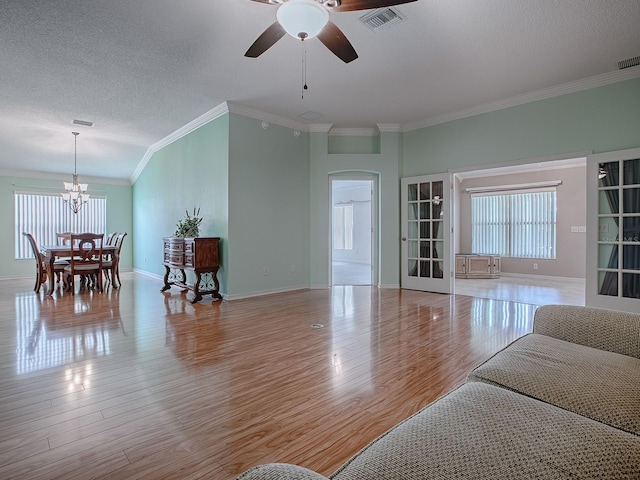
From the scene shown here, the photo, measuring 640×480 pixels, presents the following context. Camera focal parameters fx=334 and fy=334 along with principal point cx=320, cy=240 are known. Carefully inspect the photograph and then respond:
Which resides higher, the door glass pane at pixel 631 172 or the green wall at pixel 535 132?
the green wall at pixel 535 132

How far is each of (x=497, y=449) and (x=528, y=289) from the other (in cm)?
653

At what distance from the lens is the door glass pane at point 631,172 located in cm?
401

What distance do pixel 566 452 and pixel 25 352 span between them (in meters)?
3.83

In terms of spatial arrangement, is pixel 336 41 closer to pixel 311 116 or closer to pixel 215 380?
pixel 215 380

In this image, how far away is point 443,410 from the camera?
105 cm

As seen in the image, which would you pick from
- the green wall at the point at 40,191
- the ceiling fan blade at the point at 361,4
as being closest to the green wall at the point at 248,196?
the ceiling fan blade at the point at 361,4

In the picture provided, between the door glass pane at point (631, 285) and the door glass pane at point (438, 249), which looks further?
the door glass pane at point (438, 249)

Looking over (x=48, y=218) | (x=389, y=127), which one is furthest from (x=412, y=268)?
(x=48, y=218)

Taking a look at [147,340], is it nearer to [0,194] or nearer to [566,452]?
[566,452]

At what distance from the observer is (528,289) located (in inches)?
249

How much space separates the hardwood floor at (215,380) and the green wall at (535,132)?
2344mm

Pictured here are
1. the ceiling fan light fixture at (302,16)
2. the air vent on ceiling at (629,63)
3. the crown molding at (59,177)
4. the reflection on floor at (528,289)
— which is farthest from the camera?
the crown molding at (59,177)

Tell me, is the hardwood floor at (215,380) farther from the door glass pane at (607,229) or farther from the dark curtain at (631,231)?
the door glass pane at (607,229)

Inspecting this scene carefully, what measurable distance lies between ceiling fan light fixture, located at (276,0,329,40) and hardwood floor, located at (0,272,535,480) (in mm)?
2457
